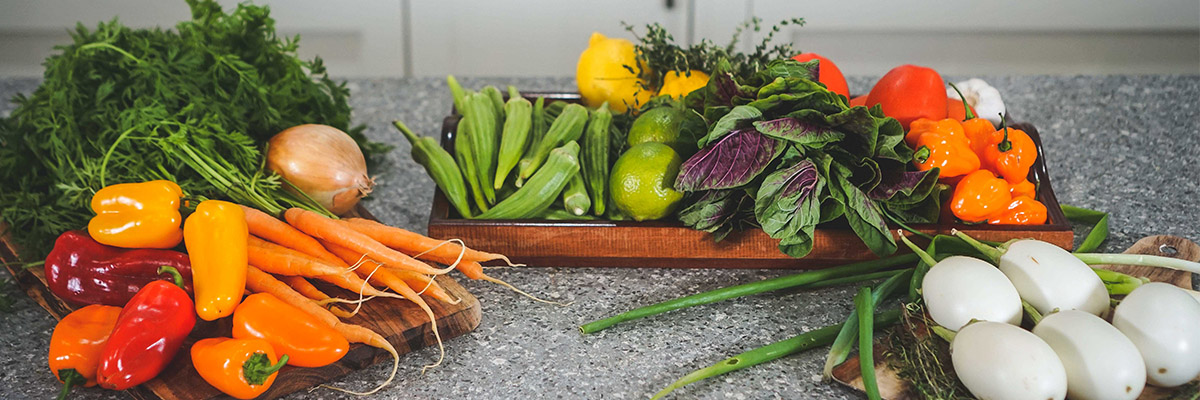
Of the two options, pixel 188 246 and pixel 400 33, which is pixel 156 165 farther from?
pixel 400 33

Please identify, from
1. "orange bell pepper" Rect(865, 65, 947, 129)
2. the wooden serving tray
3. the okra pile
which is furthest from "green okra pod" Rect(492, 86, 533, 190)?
"orange bell pepper" Rect(865, 65, 947, 129)

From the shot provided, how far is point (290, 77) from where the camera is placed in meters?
1.34

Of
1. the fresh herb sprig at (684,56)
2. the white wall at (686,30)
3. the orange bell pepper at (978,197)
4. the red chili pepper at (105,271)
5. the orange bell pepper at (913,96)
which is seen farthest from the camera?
the white wall at (686,30)

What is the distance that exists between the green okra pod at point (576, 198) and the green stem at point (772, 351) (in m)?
0.29

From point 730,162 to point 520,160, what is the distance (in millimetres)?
323

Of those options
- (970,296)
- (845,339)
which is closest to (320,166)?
(845,339)

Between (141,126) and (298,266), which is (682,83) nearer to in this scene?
(298,266)

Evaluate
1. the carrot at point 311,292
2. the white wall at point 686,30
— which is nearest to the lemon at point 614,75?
the carrot at point 311,292

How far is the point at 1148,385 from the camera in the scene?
83 centimetres

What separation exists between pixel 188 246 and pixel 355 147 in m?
0.33

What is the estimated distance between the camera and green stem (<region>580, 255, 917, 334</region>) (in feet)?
3.22

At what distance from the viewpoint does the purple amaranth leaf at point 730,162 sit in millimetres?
1021

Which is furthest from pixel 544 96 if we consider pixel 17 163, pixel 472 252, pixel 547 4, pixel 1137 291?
pixel 547 4

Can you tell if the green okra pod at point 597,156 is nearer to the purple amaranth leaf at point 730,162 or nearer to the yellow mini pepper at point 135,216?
the purple amaranth leaf at point 730,162
